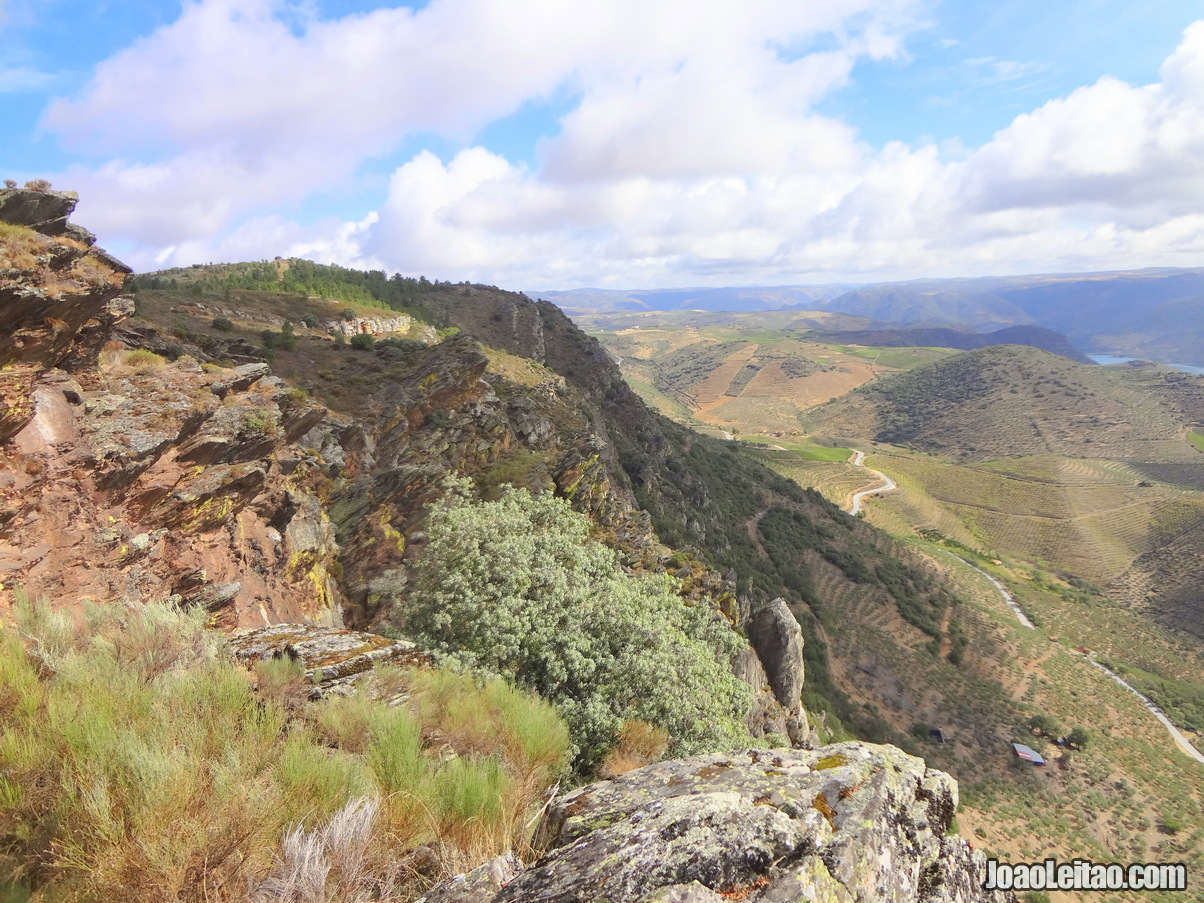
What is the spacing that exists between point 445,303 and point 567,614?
58597 mm

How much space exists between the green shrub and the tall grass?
322cm

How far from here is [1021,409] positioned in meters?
150

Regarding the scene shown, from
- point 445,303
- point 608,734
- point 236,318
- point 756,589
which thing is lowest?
point 756,589

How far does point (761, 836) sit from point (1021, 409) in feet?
607

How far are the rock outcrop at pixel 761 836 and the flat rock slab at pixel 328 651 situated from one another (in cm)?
379

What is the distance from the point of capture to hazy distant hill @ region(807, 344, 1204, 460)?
13050 centimetres

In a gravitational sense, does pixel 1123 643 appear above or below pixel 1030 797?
below

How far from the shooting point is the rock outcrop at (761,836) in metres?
4.27

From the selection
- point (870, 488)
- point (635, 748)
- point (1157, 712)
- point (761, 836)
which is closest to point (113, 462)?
point (635, 748)

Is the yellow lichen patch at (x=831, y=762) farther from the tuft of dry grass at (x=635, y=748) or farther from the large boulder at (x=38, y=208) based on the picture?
the large boulder at (x=38, y=208)

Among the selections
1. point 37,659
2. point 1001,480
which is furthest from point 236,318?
point 1001,480

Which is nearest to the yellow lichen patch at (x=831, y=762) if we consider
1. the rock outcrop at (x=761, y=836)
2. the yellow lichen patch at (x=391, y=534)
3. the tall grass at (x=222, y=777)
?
the rock outcrop at (x=761, y=836)

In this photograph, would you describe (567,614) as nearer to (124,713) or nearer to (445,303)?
(124,713)

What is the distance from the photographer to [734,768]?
617cm
